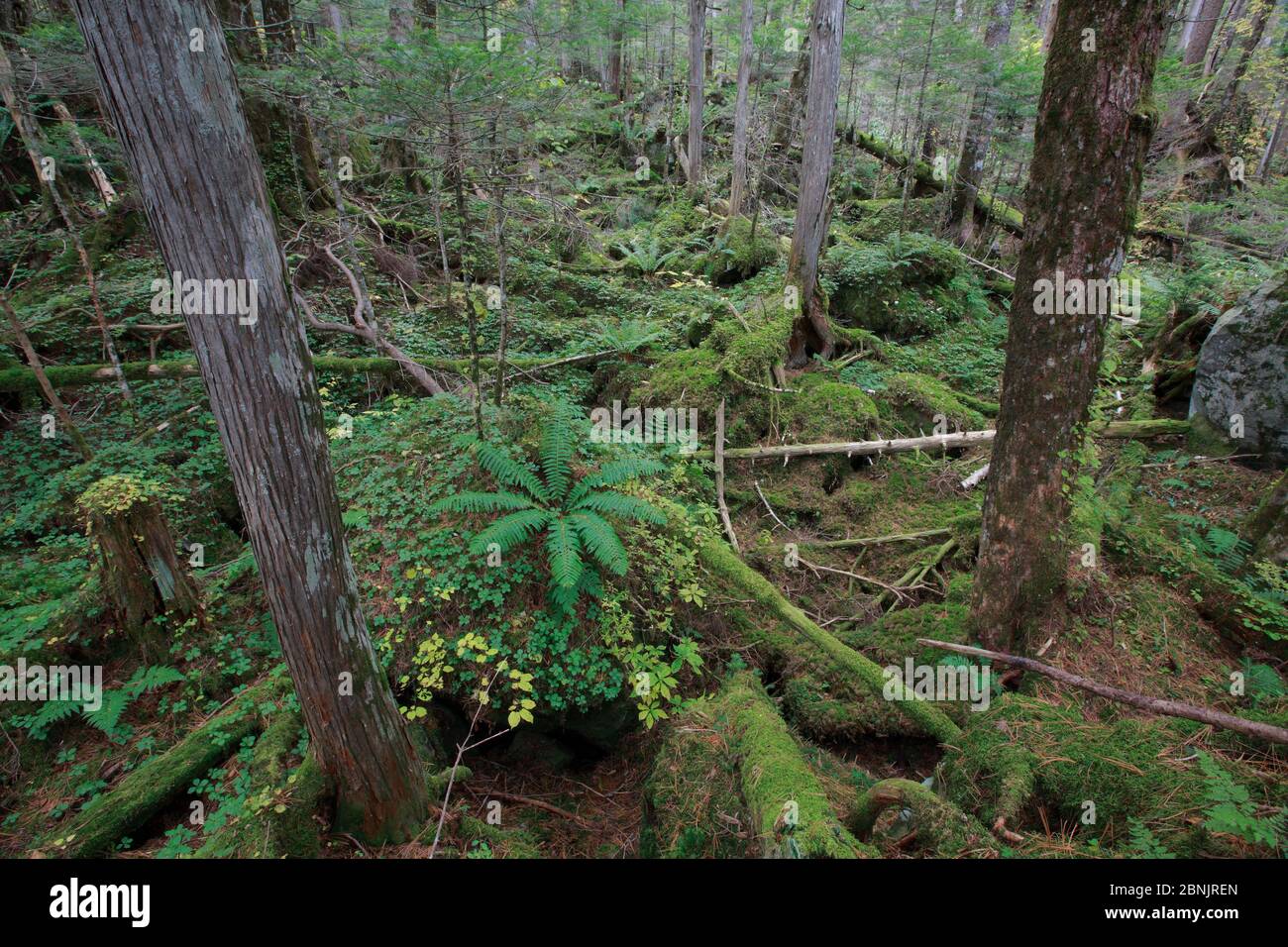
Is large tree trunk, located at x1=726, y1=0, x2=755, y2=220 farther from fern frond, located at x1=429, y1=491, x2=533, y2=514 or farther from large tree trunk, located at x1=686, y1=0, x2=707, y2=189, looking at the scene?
fern frond, located at x1=429, y1=491, x2=533, y2=514

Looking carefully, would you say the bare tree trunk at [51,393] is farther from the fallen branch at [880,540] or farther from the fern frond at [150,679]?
the fallen branch at [880,540]

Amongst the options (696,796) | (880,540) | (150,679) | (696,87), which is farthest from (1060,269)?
(696,87)

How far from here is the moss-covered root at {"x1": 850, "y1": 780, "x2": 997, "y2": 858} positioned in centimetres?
275

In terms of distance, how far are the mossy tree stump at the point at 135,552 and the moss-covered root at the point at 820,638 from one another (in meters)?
4.59

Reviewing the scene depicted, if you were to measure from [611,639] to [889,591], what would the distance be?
326 centimetres

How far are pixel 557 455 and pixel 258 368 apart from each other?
279 centimetres

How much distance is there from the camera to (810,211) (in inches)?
347

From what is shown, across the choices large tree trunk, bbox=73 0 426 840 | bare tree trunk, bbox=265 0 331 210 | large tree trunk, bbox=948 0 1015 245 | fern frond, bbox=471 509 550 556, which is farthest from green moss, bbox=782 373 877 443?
bare tree trunk, bbox=265 0 331 210

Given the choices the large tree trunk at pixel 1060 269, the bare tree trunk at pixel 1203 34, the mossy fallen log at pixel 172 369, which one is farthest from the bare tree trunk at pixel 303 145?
the bare tree trunk at pixel 1203 34

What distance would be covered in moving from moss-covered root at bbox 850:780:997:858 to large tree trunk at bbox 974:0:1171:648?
6.82ft

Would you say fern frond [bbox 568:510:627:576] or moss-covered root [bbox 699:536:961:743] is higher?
fern frond [bbox 568:510:627:576]

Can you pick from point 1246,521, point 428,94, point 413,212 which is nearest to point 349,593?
point 428,94

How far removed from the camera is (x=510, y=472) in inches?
191
